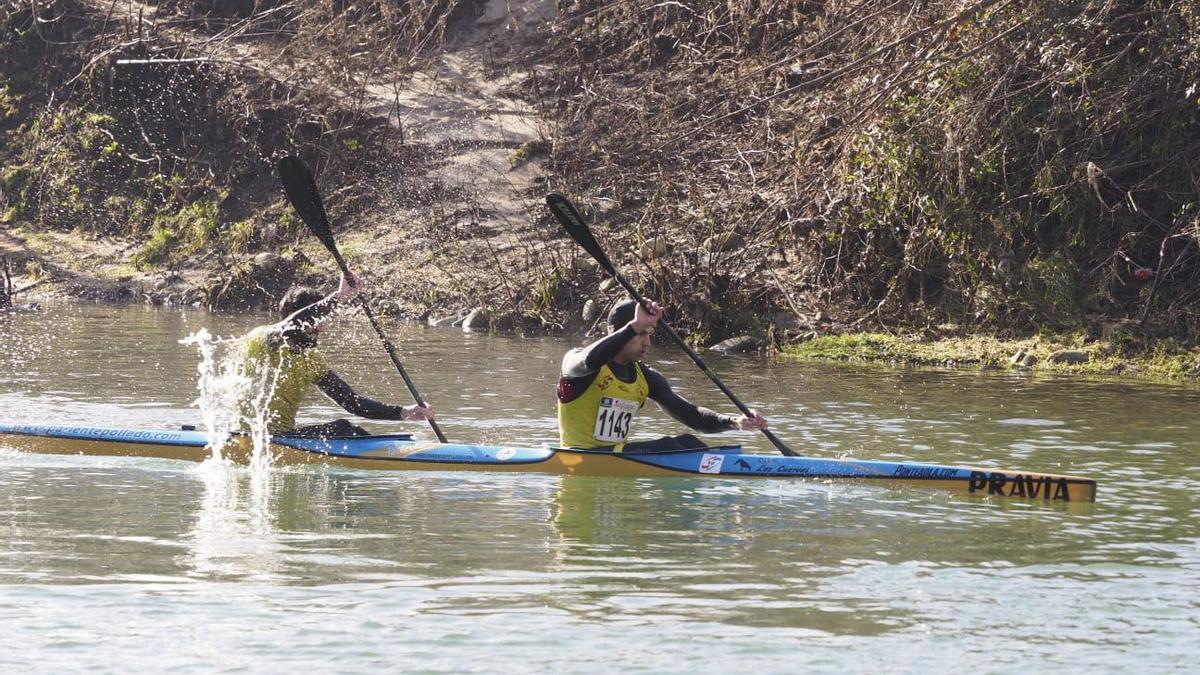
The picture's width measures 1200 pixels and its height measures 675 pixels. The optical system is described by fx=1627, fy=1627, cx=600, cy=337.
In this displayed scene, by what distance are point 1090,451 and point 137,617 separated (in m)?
7.23

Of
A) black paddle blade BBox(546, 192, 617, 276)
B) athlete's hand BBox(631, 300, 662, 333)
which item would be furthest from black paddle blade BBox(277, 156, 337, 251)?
athlete's hand BBox(631, 300, 662, 333)

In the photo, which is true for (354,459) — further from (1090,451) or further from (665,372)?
(665,372)

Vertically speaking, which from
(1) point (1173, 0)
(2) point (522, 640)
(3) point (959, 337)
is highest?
(1) point (1173, 0)

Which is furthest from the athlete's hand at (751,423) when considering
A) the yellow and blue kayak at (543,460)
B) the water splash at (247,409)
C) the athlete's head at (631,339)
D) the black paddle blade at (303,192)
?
the black paddle blade at (303,192)

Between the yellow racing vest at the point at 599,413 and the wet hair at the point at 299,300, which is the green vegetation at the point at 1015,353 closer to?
the yellow racing vest at the point at 599,413

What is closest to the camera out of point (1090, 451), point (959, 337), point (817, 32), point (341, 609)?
point (341, 609)

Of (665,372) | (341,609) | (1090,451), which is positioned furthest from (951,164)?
(341,609)

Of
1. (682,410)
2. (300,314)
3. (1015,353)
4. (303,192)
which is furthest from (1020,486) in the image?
(1015,353)

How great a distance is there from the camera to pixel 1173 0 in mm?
15750

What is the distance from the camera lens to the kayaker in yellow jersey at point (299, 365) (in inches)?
407

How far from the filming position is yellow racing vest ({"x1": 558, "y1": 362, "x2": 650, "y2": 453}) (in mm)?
10133

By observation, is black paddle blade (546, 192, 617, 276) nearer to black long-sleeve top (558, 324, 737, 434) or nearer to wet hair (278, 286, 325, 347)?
black long-sleeve top (558, 324, 737, 434)

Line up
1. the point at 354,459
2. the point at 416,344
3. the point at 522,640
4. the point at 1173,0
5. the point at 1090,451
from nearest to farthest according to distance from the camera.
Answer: the point at 522,640, the point at 354,459, the point at 1090,451, the point at 1173,0, the point at 416,344

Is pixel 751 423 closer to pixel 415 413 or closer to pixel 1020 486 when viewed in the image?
pixel 1020 486
